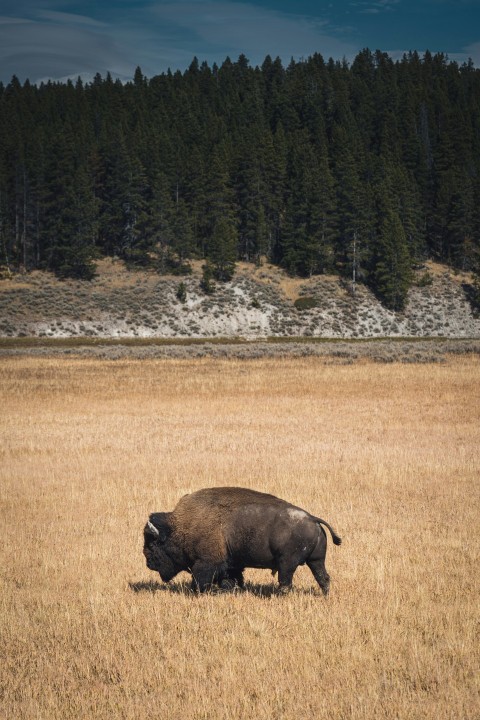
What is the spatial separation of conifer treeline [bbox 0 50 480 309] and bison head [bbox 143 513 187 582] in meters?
88.0

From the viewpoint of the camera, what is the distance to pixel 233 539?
8359 millimetres

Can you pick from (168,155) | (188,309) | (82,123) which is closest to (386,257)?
(188,309)

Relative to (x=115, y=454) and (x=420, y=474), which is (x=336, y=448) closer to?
(x=420, y=474)

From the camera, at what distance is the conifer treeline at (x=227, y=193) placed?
98.0m

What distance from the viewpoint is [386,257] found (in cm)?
9662

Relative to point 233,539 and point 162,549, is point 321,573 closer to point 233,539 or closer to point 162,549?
point 233,539

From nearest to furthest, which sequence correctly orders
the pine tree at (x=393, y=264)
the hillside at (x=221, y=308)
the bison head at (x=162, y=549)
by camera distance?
the bison head at (x=162, y=549) < the hillside at (x=221, y=308) < the pine tree at (x=393, y=264)

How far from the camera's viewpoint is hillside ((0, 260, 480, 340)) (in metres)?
85.4

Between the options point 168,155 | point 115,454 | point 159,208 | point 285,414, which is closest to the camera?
point 115,454

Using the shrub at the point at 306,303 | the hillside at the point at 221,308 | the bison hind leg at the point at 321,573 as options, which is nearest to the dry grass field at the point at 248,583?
the bison hind leg at the point at 321,573

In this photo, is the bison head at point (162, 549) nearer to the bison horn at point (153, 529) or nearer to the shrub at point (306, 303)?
the bison horn at point (153, 529)

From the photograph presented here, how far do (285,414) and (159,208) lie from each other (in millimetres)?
75119

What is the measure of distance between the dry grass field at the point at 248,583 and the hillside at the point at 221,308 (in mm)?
60838

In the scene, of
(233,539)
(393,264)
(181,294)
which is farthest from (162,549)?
(393,264)
